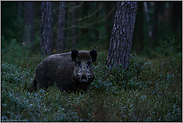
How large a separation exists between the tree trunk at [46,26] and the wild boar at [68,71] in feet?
15.8

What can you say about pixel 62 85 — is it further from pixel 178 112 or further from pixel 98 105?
pixel 178 112

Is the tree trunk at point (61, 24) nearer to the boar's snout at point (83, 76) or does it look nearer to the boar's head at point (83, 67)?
the boar's head at point (83, 67)

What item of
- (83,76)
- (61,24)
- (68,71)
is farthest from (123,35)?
(61,24)

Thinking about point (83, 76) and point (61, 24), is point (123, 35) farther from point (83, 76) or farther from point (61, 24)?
point (61, 24)

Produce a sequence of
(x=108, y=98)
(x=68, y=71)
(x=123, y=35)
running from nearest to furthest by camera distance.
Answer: (x=108, y=98)
(x=68, y=71)
(x=123, y=35)

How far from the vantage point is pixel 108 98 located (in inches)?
265

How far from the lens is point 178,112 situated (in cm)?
586

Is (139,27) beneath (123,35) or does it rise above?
above

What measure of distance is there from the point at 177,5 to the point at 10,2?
1600 cm

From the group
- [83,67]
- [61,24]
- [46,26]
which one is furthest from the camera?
[61,24]

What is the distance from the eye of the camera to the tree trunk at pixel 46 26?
39.7 ft

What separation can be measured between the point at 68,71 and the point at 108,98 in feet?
5.21

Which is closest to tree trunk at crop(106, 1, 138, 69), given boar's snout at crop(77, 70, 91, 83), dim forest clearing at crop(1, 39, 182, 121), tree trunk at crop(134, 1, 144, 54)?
dim forest clearing at crop(1, 39, 182, 121)

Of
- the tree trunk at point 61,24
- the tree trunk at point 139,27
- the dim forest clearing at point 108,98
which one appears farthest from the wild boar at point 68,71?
the tree trunk at point 139,27
